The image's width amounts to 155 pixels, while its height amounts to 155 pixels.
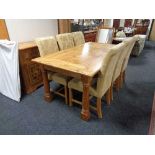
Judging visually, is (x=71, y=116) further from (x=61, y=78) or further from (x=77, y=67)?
(x=77, y=67)

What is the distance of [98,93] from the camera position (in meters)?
1.68

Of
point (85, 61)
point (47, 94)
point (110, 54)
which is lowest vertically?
point (47, 94)

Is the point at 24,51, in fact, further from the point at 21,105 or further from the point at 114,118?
the point at 114,118

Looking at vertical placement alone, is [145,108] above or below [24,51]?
below

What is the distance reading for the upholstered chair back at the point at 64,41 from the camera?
2529 mm

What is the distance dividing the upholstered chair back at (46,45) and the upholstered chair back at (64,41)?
0.37 ft

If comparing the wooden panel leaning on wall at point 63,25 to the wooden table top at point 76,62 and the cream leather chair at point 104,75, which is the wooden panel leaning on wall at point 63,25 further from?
the cream leather chair at point 104,75

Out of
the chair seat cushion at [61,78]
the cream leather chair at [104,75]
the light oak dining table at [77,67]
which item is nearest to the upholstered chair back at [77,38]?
the light oak dining table at [77,67]

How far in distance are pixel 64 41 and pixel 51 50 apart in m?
0.43

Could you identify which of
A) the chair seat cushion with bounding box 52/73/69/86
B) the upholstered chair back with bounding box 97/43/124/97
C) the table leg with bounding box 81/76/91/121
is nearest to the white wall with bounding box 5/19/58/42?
the chair seat cushion with bounding box 52/73/69/86

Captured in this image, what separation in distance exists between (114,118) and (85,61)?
0.91 m

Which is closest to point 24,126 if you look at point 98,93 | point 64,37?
point 98,93

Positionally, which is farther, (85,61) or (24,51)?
(24,51)

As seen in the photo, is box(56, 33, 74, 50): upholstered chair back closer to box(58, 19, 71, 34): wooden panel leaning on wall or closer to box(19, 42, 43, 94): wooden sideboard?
box(19, 42, 43, 94): wooden sideboard
